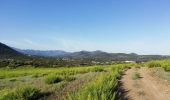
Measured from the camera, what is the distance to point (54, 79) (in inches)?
897

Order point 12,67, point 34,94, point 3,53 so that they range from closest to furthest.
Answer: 1. point 34,94
2. point 12,67
3. point 3,53

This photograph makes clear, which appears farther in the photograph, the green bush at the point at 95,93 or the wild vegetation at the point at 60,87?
the wild vegetation at the point at 60,87

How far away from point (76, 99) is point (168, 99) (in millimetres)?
5808

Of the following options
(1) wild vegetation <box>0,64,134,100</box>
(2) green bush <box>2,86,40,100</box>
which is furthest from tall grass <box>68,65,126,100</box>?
(2) green bush <box>2,86,40,100</box>

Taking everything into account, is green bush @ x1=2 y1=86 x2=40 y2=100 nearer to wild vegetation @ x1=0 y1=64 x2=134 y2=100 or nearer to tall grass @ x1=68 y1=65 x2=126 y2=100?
wild vegetation @ x1=0 y1=64 x2=134 y2=100

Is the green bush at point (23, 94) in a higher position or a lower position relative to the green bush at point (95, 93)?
lower

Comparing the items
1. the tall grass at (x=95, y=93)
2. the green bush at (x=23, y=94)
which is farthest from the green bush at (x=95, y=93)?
the green bush at (x=23, y=94)

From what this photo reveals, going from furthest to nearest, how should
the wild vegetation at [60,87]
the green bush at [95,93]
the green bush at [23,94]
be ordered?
the green bush at [23,94], the wild vegetation at [60,87], the green bush at [95,93]

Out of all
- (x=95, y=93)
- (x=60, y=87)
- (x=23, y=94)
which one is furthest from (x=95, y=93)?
(x=60, y=87)

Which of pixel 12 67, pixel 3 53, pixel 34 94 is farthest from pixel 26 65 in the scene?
pixel 3 53

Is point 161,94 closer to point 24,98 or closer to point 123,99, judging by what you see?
point 123,99

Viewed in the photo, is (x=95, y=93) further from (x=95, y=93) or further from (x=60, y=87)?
(x=60, y=87)

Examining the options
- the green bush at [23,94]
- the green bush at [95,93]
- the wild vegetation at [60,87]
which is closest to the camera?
the green bush at [95,93]

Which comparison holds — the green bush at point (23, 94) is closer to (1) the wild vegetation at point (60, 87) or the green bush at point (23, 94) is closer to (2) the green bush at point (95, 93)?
(1) the wild vegetation at point (60, 87)
